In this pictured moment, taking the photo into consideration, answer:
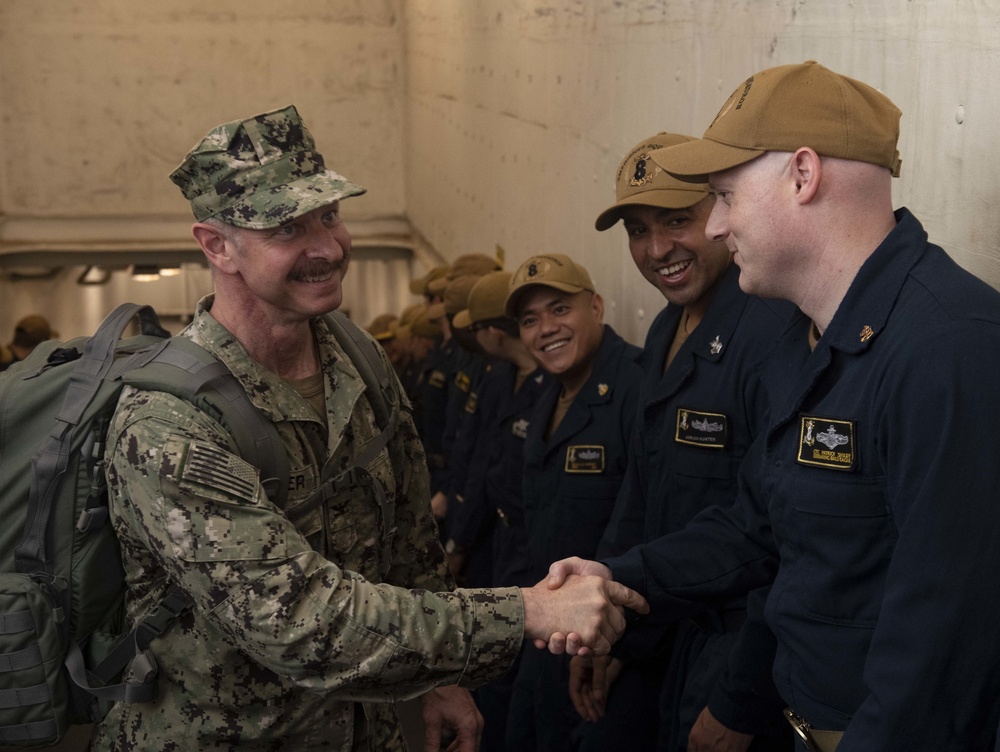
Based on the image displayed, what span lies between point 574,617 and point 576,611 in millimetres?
12

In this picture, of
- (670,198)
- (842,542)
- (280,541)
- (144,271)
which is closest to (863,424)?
(842,542)

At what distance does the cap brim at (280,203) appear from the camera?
2123mm

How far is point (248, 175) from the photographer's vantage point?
2.19 m

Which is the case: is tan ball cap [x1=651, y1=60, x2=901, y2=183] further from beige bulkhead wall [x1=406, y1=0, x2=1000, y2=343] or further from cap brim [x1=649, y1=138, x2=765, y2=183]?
→ beige bulkhead wall [x1=406, y1=0, x2=1000, y2=343]

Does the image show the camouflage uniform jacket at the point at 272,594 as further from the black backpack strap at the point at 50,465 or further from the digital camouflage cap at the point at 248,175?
the digital camouflage cap at the point at 248,175

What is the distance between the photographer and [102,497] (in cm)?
216

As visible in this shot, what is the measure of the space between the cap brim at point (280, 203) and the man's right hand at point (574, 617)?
33.5 inches

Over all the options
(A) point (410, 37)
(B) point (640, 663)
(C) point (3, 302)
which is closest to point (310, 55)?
(A) point (410, 37)

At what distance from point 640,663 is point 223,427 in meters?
1.44

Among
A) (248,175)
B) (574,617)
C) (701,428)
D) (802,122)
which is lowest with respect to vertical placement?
(574,617)

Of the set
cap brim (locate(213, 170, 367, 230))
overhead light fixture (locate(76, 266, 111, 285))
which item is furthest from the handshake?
overhead light fixture (locate(76, 266, 111, 285))

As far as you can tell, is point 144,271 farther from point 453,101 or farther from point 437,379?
point 437,379

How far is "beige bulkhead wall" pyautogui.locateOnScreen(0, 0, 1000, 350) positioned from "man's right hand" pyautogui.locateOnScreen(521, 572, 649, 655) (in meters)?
0.96

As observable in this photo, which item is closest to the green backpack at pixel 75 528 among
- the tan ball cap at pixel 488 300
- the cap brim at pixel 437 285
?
the tan ball cap at pixel 488 300
